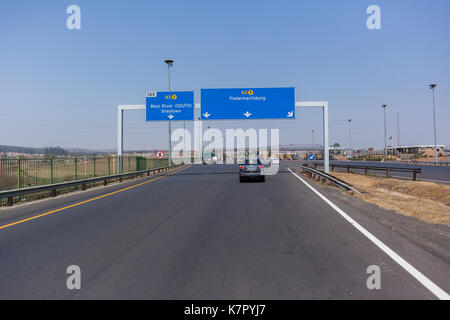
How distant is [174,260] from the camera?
5.93m

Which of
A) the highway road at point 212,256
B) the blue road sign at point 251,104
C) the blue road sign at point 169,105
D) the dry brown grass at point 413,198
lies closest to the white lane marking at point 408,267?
the highway road at point 212,256

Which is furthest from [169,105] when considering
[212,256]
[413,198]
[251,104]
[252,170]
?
[212,256]

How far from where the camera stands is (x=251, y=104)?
102ft

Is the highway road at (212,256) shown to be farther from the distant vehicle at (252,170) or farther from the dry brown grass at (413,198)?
the distant vehicle at (252,170)

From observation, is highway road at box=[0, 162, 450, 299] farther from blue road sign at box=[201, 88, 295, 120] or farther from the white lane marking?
blue road sign at box=[201, 88, 295, 120]

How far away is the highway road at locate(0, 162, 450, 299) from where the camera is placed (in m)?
4.58

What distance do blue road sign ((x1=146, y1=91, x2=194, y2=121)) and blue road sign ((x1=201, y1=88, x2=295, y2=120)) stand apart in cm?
190

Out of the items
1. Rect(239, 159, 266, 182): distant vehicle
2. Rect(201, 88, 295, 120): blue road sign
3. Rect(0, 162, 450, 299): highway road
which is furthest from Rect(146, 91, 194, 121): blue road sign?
Rect(0, 162, 450, 299): highway road

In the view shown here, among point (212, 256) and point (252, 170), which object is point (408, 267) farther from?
point (252, 170)

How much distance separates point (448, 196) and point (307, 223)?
12.1 meters

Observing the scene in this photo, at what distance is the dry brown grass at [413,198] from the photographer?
35.3 ft

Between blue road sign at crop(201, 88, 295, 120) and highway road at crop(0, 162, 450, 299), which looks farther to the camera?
blue road sign at crop(201, 88, 295, 120)

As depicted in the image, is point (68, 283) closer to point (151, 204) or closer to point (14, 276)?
point (14, 276)

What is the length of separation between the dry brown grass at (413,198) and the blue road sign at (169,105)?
625 inches
